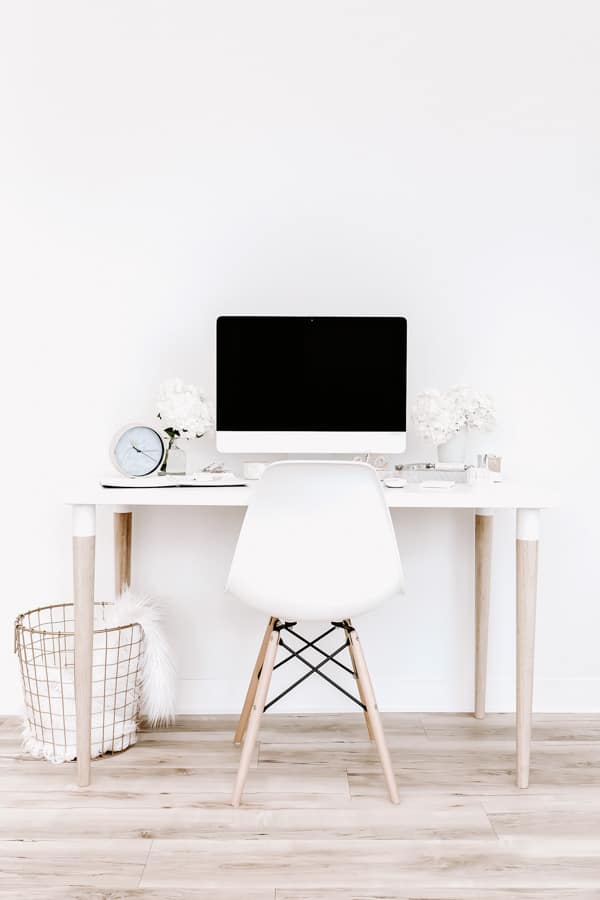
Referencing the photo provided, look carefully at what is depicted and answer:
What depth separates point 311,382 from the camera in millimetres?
2400

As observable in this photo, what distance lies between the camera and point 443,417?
2406 millimetres

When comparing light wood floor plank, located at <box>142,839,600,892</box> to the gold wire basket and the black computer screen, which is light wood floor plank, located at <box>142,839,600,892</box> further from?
the black computer screen

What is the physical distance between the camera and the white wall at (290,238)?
2646mm

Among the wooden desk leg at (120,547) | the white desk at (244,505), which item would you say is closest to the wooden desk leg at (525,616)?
the white desk at (244,505)

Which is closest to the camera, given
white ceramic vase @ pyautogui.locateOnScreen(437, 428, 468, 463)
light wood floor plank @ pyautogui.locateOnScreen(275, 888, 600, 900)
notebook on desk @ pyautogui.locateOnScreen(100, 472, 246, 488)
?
light wood floor plank @ pyautogui.locateOnScreen(275, 888, 600, 900)

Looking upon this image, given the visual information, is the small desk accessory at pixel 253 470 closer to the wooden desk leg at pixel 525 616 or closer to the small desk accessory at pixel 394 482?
the small desk accessory at pixel 394 482

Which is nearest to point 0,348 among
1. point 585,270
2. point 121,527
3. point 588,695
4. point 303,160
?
point 121,527

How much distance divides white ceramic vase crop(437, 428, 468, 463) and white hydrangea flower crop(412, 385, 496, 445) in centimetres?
5

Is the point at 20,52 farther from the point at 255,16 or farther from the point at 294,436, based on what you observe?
the point at 294,436

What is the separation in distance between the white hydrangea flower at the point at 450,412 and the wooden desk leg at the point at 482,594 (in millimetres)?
302

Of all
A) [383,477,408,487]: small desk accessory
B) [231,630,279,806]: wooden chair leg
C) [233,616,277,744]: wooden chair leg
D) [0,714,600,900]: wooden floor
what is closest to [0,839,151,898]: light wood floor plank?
[0,714,600,900]: wooden floor

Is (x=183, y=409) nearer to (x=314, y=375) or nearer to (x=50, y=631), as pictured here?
(x=314, y=375)

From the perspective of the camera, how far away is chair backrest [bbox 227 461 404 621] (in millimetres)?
1853

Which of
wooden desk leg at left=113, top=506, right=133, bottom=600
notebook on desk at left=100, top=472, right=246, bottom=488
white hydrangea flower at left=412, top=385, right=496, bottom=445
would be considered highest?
white hydrangea flower at left=412, top=385, right=496, bottom=445
